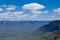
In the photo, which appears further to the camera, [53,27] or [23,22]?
[53,27]

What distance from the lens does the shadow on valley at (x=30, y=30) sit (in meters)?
3.56

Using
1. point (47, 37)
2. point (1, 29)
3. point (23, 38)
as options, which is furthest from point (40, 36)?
point (1, 29)

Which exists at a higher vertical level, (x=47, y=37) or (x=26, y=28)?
(x=26, y=28)

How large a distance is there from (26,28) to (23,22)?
257 millimetres

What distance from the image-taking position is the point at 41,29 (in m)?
3.60

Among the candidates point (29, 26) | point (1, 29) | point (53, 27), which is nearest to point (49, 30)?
point (53, 27)

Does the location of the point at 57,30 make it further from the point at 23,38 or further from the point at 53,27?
the point at 23,38

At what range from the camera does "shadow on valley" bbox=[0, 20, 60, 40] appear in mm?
3564

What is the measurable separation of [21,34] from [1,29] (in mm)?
466

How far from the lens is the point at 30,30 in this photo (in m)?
3.61

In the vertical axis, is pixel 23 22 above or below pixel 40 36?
above

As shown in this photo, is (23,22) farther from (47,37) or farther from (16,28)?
(47,37)

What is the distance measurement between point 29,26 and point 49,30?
468 mm

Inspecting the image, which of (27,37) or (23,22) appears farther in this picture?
(27,37)
